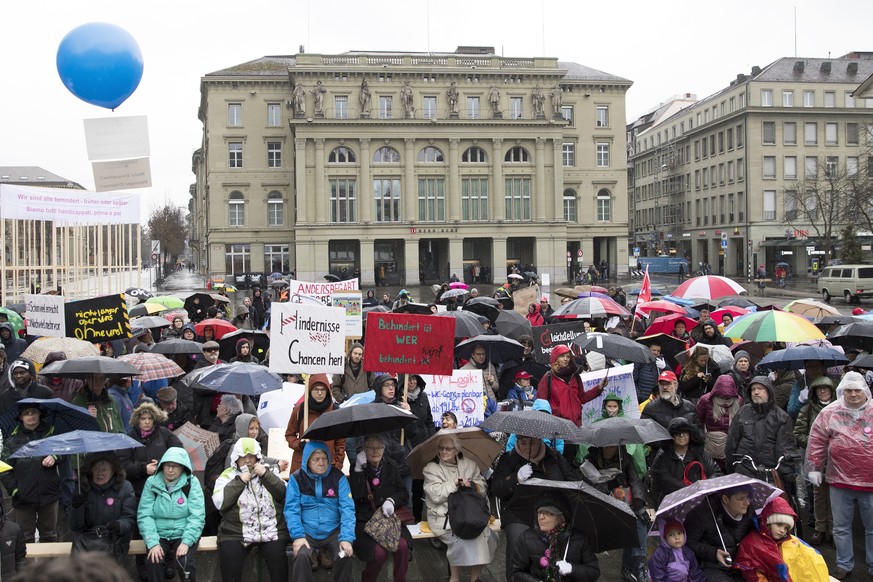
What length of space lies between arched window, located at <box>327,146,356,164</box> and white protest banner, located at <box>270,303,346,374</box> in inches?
2273

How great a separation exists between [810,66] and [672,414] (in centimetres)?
7761

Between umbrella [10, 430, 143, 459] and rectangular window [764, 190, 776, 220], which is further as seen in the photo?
rectangular window [764, 190, 776, 220]

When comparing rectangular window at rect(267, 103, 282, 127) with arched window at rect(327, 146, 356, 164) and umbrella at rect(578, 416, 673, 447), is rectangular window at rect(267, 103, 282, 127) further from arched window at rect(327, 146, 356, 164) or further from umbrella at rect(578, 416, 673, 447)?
umbrella at rect(578, 416, 673, 447)

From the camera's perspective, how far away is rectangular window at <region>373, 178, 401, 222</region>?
66.2m

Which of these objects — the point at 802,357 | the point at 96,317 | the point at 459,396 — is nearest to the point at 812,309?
the point at 802,357

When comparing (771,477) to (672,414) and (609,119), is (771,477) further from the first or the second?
(609,119)

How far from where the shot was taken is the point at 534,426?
720 cm

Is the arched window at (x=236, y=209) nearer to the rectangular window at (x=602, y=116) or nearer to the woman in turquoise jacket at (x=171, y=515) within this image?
the rectangular window at (x=602, y=116)

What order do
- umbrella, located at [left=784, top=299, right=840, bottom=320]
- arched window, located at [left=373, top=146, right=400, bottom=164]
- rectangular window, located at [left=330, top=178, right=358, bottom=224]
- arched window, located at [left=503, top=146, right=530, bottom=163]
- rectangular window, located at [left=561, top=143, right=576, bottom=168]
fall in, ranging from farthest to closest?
1. rectangular window, located at [left=561, top=143, right=576, bottom=168]
2. arched window, located at [left=503, top=146, right=530, bottom=163]
3. arched window, located at [left=373, top=146, right=400, bottom=164]
4. rectangular window, located at [left=330, top=178, right=358, bottom=224]
5. umbrella, located at [left=784, top=299, right=840, bottom=320]

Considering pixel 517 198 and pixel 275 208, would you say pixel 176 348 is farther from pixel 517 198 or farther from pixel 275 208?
pixel 275 208

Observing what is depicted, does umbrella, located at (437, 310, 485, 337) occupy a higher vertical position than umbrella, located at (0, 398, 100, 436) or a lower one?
higher

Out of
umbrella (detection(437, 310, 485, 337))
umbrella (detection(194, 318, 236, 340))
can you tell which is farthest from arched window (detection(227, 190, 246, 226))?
umbrella (detection(437, 310, 485, 337))

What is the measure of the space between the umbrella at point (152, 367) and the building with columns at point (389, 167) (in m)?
53.3

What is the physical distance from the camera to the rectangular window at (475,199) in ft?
220
